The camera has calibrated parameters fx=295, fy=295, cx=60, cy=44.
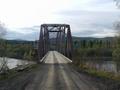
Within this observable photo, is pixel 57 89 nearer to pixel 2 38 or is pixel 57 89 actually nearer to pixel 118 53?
pixel 2 38

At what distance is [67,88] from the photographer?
1545 cm

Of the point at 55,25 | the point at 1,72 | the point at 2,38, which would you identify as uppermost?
the point at 55,25

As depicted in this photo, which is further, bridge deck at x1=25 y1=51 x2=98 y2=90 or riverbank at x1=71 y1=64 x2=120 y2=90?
bridge deck at x1=25 y1=51 x2=98 y2=90

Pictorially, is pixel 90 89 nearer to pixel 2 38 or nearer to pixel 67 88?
pixel 67 88

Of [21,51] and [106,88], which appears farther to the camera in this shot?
[21,51]

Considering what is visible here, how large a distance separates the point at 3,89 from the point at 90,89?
14.5 ft

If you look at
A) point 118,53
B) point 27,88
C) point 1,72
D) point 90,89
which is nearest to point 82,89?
point 90,89

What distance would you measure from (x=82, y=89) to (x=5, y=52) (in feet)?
58.7

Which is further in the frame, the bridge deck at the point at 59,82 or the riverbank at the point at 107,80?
the bridge deck at the point at 59,82

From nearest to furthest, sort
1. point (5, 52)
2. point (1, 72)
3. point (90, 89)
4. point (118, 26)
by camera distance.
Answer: point (90, 89), point (1, 72), point (5, 52), point (118, 26)

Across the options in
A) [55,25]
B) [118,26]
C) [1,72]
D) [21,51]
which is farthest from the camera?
[21,51]

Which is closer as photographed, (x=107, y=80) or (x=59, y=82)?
(x=59, y=82)

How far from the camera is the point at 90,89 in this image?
1489 centimetres

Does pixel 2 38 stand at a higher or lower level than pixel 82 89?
higher
